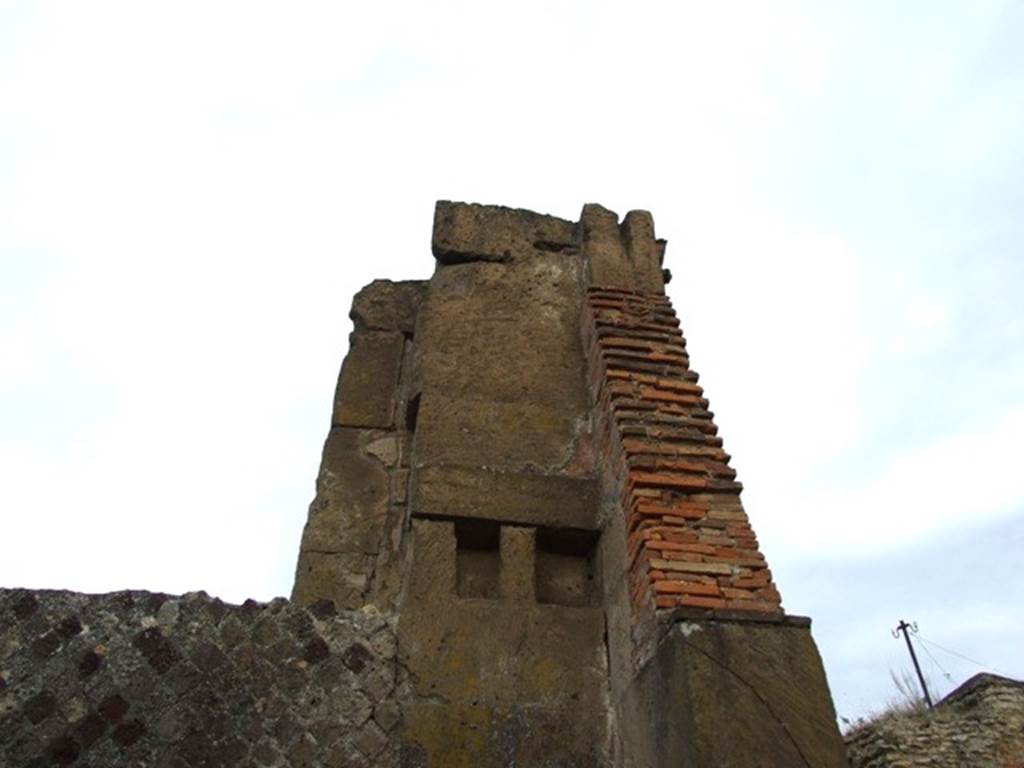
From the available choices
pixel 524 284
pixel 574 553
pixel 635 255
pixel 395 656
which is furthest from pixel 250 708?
pixel 635 255

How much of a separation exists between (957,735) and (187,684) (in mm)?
8222

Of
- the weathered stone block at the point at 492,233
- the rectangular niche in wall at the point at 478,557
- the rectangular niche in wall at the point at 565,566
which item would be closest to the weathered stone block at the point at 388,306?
the weathered stone block at the point at 492,233

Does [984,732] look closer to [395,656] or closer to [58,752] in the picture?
[395,656]

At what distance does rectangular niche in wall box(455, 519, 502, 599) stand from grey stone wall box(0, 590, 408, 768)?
432 millimetres

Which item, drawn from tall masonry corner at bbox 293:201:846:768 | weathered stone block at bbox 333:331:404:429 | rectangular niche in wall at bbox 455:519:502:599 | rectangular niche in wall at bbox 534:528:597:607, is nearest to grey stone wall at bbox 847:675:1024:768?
rectangular niche in wall at bbox 534:528:597:607

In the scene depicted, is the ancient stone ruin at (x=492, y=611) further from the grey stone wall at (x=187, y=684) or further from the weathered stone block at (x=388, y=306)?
the weathered stone block at (x=388, y=306)

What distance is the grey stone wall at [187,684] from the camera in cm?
255

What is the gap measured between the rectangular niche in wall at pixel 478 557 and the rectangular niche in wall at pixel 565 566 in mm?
178

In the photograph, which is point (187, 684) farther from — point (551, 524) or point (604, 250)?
point (604, 250)

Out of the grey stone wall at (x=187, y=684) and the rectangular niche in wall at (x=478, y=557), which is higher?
the rectangular niche in wall at (x=478, y=557)

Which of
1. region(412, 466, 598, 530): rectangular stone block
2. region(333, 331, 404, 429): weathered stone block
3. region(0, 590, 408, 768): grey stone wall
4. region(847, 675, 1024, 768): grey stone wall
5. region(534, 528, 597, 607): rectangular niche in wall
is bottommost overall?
region(0, 590, 408, 768): grey stone wall

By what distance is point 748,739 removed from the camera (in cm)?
230

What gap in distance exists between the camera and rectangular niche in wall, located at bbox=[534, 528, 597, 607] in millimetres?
3326

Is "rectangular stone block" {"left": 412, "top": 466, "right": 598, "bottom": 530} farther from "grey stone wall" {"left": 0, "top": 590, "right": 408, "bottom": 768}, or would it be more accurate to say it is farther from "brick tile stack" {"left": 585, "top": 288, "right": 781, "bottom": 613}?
"grey stone wall" {"left": 0, "top": 590, "right": 408, "bottom": 768}
